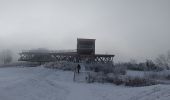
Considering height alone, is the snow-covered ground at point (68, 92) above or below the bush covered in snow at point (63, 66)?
below

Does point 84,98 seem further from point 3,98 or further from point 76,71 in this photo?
point 76,71

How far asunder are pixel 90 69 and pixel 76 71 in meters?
5.71

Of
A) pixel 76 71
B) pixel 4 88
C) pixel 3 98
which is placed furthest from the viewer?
pixel 76 71

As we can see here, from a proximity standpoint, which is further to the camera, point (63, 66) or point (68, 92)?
point (63, 66)

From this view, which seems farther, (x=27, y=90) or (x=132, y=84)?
(x=132, y=84)

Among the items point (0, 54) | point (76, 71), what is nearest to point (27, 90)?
point (76, 71)

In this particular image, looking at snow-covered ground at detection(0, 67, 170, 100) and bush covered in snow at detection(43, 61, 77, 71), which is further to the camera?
bush covered in snow at detection(43, 61, 77, 71)

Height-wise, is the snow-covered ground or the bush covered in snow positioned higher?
the bush covered in snow

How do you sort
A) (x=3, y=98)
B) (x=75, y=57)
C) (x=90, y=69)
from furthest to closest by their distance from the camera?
(x=75, y=57) < (x=90, y=69) < (x=3, y=98)

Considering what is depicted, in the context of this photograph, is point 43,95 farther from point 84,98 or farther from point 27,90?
point 84,98

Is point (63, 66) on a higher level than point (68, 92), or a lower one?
higher

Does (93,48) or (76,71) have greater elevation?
(93,48)

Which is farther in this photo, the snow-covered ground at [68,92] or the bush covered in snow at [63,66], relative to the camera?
the bush covered in snow at [63,66]

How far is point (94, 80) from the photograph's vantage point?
37750mm
